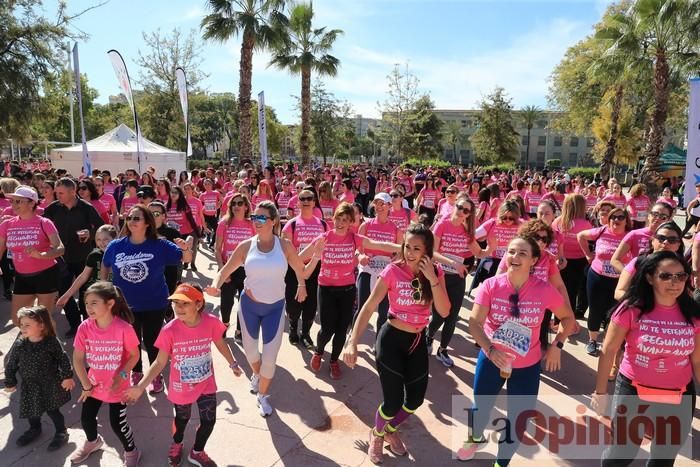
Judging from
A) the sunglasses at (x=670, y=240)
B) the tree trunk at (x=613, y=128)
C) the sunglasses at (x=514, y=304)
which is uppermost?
the tree trunk at (x=613, y=128)

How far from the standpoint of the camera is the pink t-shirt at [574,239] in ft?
18.5

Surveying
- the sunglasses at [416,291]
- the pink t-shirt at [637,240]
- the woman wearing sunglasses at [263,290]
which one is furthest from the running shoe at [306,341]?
the pink t-shirt at [637,240]

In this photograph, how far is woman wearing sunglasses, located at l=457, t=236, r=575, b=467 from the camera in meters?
2.85

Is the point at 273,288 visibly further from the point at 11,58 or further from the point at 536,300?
the point at 11,58

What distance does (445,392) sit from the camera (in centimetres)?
441

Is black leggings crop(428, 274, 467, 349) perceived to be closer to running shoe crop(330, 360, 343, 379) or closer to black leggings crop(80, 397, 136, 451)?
running shoe crop(330, 360, 343, 379)

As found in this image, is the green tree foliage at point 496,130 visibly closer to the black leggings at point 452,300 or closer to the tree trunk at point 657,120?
the tree trunk at point 657,120

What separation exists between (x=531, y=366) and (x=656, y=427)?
0.72 meters

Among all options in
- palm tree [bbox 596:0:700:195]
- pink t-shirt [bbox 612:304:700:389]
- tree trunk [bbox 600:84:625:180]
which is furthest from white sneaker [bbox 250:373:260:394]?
tree trunk [bbox 600:84:625:180]

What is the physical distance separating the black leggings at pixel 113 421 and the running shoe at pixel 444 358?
3.19 m

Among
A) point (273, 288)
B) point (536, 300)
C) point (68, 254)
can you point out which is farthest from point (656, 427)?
point (68, 254)

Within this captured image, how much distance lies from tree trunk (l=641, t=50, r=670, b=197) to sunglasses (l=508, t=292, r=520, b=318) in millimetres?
18363

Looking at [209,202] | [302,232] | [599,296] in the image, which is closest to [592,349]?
[599,296]

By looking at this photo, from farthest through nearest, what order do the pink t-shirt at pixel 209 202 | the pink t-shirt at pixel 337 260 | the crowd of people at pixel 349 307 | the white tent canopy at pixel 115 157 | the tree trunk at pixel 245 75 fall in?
the white tent canopy at pixel 115 157 → the tree trunk at pixel 245 75 → the pink t-shirt at pixel 209 202 → the pink t-shirt at pixel 337 260 → the crowd of people at pixel 349 307
